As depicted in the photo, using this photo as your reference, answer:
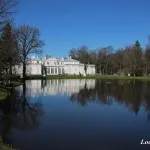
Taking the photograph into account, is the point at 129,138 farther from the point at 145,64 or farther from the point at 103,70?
the point at 103,70

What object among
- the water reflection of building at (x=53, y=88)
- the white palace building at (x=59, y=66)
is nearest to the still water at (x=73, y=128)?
the water reflection of building at (x=53, y=88)

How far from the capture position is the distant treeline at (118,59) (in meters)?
126

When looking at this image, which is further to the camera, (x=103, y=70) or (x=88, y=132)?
(x=103, y=70)

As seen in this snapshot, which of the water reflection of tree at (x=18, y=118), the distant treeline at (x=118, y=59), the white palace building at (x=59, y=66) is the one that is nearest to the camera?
the water reflection of tree at (x=18, y=118)

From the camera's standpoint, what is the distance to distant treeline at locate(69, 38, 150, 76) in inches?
4958

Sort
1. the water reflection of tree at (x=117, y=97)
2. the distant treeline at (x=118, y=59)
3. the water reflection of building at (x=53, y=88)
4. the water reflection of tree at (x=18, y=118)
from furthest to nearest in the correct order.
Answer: the distant treeline at (x=118, y=59) < the water reflection of building at (x=53, y=88) < the water reflection of tree at (x=117, y=97) < the water reflection of tree at (x=18, y=118)

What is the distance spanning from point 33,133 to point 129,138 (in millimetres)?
4947

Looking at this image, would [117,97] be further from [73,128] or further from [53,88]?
[73,128]

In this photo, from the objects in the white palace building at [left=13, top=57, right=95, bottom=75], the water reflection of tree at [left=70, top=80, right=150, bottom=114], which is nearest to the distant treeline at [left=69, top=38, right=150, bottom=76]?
the white palace building at [left=13, top=57, right=95, bottom=75]

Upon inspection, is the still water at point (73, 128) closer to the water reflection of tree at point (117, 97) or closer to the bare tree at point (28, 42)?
the water reflection of tree at point (117, 97)

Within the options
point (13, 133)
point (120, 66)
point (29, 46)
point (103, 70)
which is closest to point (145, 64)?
point (120, 66)

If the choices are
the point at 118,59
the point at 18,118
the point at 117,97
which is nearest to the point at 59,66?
the point at 118,59

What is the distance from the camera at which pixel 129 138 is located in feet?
48.9

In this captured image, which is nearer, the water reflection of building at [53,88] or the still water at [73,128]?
the still water at [73,128]
